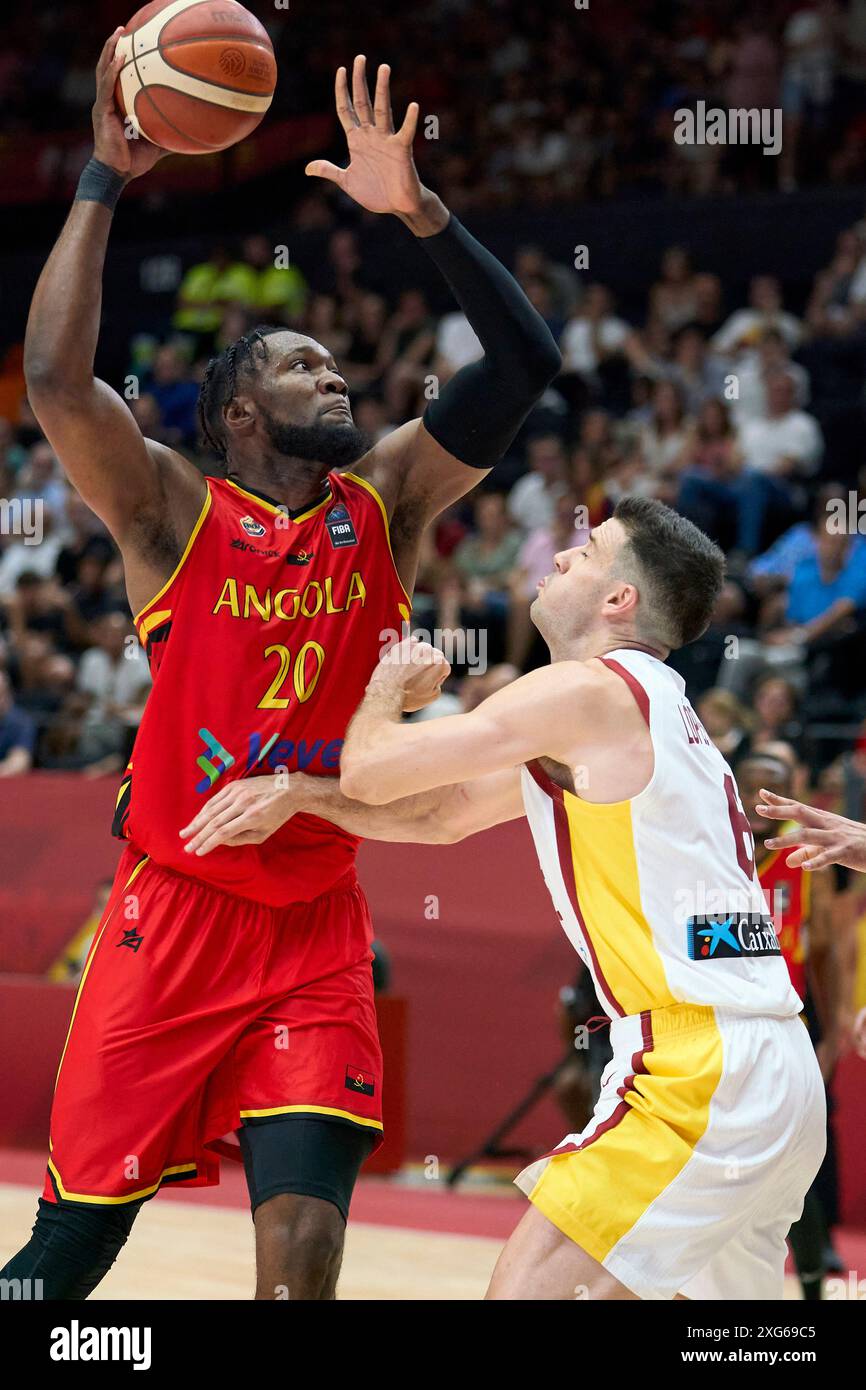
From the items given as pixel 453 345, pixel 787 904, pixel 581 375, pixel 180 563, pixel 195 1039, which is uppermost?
pixel 453 345

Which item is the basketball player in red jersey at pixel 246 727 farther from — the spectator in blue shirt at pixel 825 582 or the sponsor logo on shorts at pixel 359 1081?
the spectator in blue shirt at pixel 825 582

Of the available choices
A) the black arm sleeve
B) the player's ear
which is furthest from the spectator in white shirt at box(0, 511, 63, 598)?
the black arm sleeve

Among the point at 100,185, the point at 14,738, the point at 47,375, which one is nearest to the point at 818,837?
the point at 47,375

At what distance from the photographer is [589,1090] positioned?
7926 mm

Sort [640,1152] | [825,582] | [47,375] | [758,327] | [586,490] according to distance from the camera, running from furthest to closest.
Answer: [758,327], [586,490], [825,582], [47,375], [640,1152]

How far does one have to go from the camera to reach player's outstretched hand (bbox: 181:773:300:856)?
11.9ft

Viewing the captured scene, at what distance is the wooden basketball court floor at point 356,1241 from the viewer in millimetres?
6578

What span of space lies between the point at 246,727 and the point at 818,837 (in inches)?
47.9

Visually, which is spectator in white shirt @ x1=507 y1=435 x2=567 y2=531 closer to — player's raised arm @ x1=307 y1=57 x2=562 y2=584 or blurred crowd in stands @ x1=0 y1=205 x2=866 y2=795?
blurred crowd in stands @ x1=0 y1=205 x2=866 y2=795

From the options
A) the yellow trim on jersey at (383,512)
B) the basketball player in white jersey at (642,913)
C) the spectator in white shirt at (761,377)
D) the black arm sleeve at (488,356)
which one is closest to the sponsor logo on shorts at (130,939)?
the basketball player in white jersey at (642,913)

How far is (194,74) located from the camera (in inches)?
158

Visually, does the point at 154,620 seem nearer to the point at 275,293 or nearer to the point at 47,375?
the point at 47,375

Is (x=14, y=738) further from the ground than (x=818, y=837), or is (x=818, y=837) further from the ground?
(x=818, y=837)
